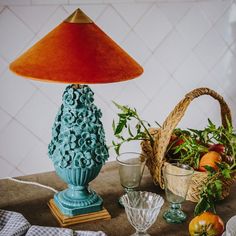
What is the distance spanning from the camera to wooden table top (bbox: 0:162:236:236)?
1312 mm

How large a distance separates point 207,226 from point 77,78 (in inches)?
20.2

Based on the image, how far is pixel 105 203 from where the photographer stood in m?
1.44

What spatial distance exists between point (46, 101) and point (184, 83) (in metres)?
0.76

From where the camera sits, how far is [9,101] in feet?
6.74

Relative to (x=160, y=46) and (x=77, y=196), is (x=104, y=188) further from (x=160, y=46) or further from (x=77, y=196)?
(x=160, y=46)

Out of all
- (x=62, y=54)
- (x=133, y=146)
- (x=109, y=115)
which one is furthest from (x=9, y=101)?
(x=62, y=54)

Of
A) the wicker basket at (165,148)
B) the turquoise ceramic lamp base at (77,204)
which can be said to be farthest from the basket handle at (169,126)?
the turquoise ceramic lamp base at (77,204)

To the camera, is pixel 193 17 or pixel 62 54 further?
pixel 193 17

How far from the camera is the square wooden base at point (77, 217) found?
1.32m

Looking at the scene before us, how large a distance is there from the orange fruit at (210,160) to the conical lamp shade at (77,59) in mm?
356

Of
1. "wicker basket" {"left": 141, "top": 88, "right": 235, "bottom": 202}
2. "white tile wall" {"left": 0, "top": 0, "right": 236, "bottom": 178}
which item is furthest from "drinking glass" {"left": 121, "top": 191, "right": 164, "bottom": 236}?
"white tile wall" {"left": 0, "top": 0, "right": 236, "bottom": 178}

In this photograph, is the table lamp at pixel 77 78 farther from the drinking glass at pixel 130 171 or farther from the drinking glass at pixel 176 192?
the drinking glass at pixel 176 192

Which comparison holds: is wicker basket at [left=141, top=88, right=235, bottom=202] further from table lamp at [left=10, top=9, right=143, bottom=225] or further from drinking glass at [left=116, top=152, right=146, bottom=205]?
table lamp at [left=10, top=9, right=143, bottom=225]

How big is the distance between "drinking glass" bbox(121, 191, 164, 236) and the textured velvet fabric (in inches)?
13.3
